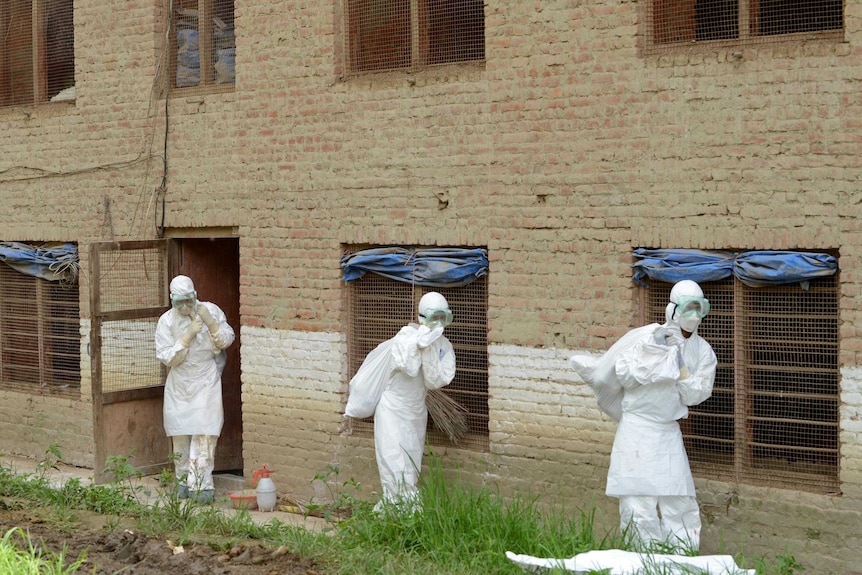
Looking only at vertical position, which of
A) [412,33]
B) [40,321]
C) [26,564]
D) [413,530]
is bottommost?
[413,530]

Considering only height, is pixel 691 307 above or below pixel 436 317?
above

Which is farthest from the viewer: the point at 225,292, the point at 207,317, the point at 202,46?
the point at 225,292

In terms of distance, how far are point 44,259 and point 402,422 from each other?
4.92 m

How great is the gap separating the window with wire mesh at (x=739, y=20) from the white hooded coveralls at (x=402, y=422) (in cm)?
261

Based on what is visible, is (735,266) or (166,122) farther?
(166,122)

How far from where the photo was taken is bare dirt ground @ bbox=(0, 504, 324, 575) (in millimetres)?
7648

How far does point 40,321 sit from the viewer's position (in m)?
12.1

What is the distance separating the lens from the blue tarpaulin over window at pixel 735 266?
729 cm

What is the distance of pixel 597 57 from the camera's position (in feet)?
26.6

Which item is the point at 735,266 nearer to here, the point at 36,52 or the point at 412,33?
the point at 412,33

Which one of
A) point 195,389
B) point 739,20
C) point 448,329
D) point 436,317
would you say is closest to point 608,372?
point 436,317

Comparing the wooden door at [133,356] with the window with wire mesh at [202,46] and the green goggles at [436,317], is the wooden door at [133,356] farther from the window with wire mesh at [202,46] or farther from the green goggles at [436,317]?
the green goggles at [436,317]

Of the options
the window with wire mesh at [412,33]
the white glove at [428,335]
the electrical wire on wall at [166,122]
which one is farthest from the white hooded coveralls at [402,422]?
the electrical wire on wall at [166,122]

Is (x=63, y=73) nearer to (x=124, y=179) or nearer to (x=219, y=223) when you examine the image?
(x=124, y=179)
